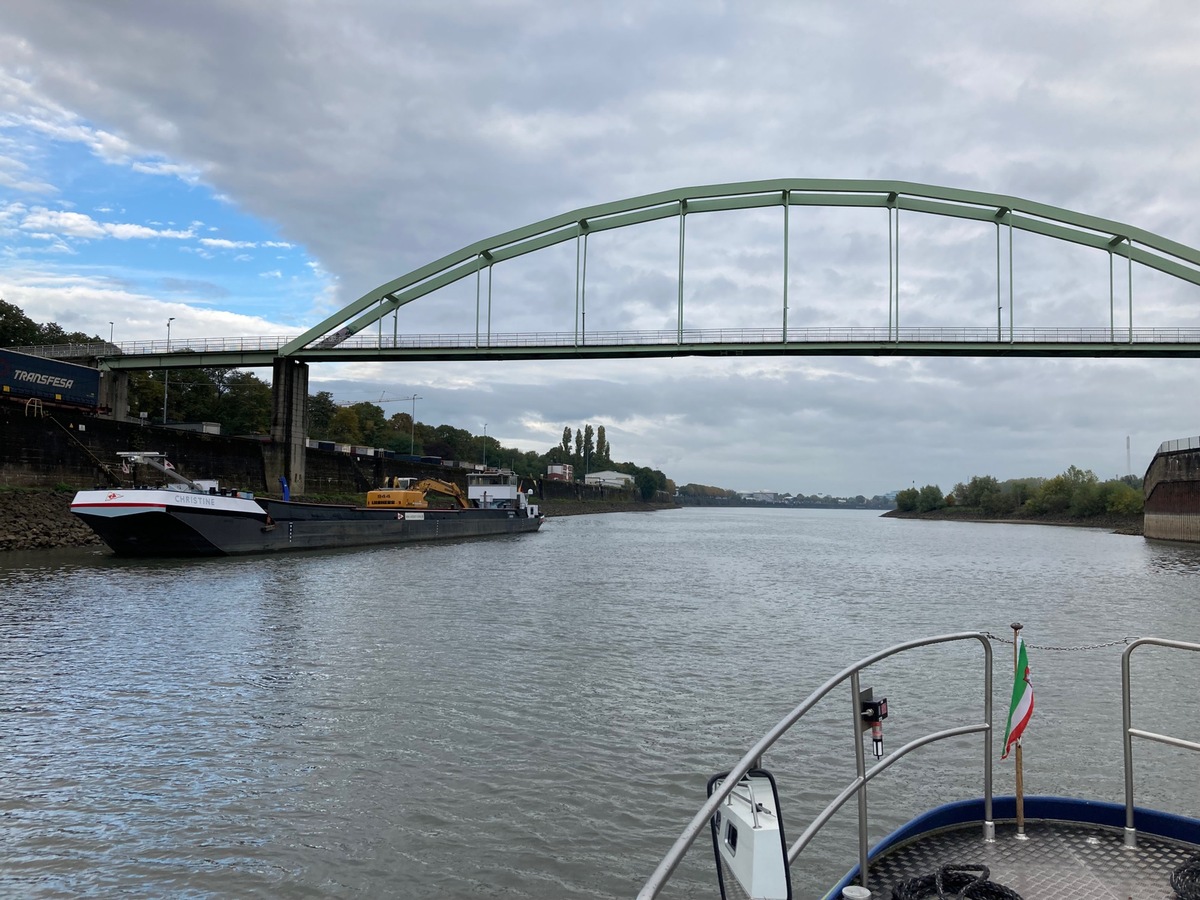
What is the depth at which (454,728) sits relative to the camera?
29.6 feet

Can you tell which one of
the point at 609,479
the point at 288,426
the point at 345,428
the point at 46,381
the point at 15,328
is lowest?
the point at 609,479

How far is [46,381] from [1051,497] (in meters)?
116

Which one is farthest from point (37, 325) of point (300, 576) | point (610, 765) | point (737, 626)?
point (610, 765)

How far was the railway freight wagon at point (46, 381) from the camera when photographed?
36.9 metres

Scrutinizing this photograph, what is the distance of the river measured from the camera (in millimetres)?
5914

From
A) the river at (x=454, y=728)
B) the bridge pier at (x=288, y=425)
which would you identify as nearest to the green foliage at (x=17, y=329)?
the bridge pier at (x=288, y=425)

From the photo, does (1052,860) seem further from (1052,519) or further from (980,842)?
(1052,519)

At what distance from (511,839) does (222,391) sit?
9536 cm

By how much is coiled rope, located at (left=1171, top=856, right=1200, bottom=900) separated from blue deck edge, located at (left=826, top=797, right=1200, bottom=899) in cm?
46

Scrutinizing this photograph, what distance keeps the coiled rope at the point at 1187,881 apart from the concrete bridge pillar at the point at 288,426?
5208 cm

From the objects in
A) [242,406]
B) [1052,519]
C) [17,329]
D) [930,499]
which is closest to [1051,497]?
[1052,519]

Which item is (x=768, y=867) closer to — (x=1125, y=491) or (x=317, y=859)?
(x=317, y=859)

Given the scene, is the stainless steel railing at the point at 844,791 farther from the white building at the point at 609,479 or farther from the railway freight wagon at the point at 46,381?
the white building at the point at 609,479

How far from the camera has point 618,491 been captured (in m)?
163
